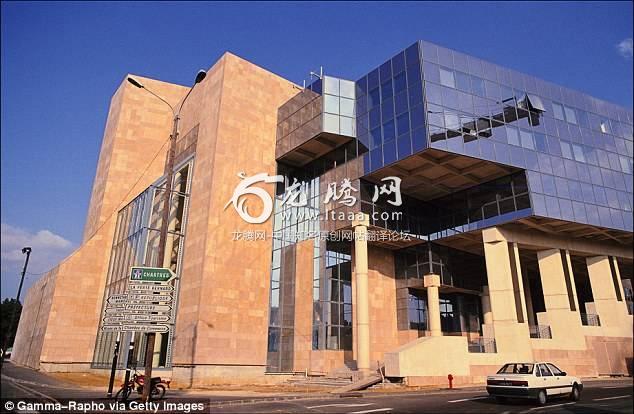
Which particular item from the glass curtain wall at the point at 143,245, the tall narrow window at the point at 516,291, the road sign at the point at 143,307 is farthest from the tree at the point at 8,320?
the tall narrow window at the point at 516,291

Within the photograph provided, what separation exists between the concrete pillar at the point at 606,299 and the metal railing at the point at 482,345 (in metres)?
11.9

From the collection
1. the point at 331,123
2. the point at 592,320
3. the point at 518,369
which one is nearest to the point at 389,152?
the point at 331,123

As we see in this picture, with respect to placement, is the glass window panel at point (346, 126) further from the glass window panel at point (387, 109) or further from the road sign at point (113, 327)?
the road sign at point (113, 327)

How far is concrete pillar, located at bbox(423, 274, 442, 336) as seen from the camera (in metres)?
32.6

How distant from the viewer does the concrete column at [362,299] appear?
27.2 metres

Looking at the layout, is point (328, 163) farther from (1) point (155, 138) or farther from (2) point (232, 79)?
(1) point (155, 138)

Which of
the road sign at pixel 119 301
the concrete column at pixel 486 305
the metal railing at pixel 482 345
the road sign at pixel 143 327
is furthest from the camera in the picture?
the concrete column at pixel 486 305

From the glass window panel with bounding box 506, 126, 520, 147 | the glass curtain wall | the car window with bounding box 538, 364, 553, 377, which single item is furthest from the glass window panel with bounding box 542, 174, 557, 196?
the glass curtain wall

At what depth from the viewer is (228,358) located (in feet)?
90.0

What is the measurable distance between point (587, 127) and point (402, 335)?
22896mm

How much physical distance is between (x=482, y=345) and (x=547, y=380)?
13.2 metres

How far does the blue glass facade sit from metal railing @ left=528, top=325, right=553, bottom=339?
8111 millimetres

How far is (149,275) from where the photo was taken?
14.1 meters

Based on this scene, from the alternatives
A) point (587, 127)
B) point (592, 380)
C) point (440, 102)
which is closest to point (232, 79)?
point (440, 102)
